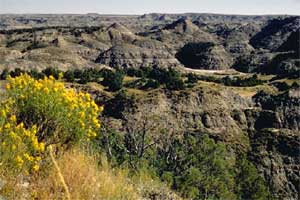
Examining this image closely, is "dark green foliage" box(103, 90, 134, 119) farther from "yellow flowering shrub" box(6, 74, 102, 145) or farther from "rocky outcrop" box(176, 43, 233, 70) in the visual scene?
"rocky outcrop" box(176, 43, 233, 70)

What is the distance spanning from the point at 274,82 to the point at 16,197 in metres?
63.5

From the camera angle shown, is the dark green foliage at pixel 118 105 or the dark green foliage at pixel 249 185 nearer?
the dark green foliage at pixel 249 185

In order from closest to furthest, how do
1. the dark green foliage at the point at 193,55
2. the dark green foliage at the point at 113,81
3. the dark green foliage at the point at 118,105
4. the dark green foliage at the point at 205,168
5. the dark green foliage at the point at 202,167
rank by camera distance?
the dark green foliage at the point at 202,167 → the dark green foliage at the point at 205,168 → the dark green foliage at the point at 118,105 → the dark green foliage at the point at 113,81 → the dark green foliage at the point at 193,55

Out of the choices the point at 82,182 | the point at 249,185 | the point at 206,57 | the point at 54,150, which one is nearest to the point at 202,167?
the point at 249,185

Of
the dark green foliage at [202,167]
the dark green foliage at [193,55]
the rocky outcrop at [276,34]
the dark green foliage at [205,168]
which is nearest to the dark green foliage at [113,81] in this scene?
the dark green foliage at [205,168]

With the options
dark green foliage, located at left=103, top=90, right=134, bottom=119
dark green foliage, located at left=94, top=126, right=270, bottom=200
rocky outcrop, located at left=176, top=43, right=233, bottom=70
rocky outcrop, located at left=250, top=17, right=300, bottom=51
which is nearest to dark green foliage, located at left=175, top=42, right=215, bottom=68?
rocky outcrop, located at left=176, top=43, right=233, bottom=70

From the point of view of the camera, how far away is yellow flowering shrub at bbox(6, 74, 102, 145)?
6.83 metres

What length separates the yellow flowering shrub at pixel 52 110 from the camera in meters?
6.83

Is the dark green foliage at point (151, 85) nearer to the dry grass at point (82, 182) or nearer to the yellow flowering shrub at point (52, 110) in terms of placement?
the yellow flowering shrub at point (52, 110)

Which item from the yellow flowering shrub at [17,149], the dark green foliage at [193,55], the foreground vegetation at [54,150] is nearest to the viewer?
the yellow flowering shrub at [17,149]

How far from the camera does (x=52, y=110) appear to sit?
682cm

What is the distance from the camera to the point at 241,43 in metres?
130

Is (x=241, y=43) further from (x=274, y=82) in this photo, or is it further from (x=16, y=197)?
(x=16, y=197)

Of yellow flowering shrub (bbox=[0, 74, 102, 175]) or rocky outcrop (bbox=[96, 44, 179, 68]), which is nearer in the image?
yellow flowering shrub (bbox=[0, 74, 102, 175])
